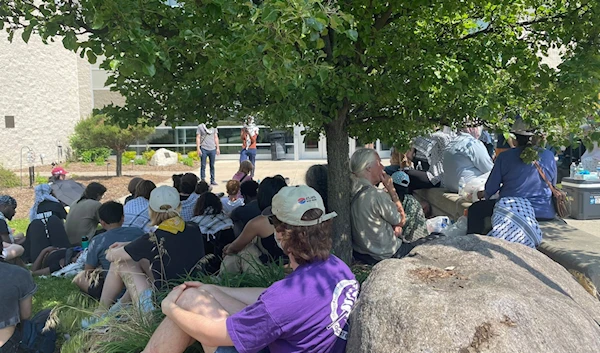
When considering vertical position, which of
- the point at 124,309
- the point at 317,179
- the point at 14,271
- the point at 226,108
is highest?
the point at 226,108

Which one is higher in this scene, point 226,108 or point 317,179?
point 226,108

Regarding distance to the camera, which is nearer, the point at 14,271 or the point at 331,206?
the point at 14,271

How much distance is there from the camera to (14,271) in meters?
3.56

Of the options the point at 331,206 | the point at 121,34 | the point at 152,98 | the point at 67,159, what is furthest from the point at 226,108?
the point at 67,159

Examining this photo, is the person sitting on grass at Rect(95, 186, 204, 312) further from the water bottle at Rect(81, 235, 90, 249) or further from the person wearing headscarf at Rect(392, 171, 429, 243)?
the person wearing headscarf at Rect(392, 171, 429, 243)

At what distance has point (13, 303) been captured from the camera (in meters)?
3.49

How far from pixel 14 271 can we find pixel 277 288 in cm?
205

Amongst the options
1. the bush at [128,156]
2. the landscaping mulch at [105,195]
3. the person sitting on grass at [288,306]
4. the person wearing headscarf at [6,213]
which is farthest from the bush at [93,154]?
the person sitting on grass at [288,306]

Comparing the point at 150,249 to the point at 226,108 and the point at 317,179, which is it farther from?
the point at 317,179

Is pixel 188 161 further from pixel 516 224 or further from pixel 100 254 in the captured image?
pixel 516 224

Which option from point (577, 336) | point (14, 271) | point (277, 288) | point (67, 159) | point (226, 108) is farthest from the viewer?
point (67, 159)

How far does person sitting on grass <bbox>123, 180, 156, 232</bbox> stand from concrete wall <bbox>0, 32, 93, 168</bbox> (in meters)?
15.9

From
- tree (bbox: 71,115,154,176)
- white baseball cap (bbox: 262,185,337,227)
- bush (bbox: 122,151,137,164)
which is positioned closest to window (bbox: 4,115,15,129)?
bush (bbox: 122,151,137,164)

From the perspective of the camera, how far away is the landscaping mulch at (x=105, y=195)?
11461 mm
